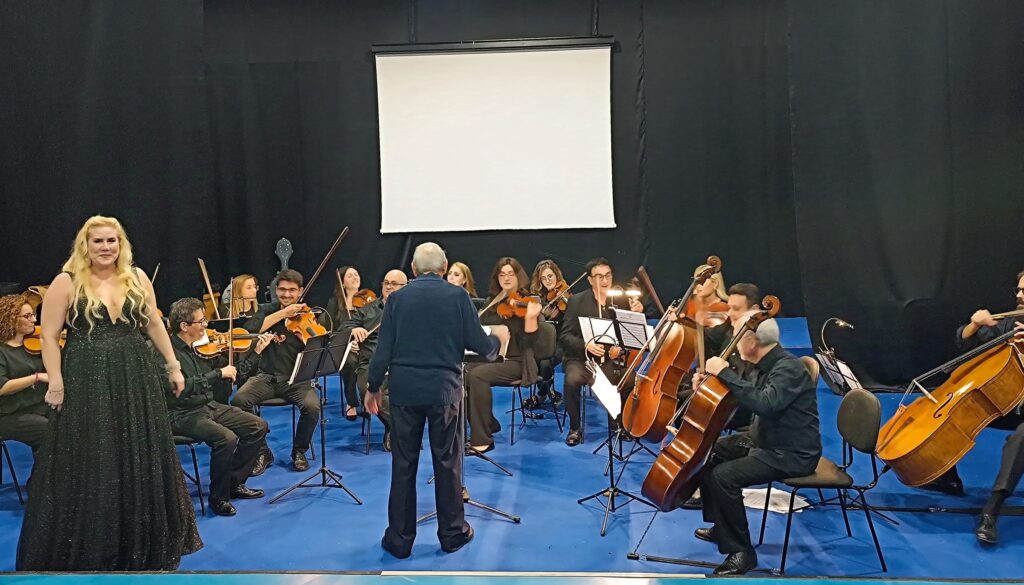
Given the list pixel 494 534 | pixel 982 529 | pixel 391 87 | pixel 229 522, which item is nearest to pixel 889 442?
pixel 982 529

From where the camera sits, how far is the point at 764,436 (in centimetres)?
383

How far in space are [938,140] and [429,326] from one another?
5132 millimetres

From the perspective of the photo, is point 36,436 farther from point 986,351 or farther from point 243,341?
point 986,351

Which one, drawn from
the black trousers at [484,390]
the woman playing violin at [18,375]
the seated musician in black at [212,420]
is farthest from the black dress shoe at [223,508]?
the black trousers at [484,390]

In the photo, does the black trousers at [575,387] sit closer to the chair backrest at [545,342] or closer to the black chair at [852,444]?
the chair backrest at [545,342]

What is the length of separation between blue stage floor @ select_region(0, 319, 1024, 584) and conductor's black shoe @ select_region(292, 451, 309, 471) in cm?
7

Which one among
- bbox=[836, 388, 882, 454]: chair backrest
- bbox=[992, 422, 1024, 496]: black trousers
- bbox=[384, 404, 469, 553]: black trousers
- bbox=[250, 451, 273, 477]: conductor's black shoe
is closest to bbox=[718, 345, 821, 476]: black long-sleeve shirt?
bbox=[836, 388, 882, 454]: chair backrest

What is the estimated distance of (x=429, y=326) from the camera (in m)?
3.91

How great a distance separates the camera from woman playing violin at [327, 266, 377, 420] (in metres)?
6.93

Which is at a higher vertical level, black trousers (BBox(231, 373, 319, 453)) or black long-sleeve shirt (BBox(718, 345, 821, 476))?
black long-sleeve shirt (BBox(718, 345, 821, 476))

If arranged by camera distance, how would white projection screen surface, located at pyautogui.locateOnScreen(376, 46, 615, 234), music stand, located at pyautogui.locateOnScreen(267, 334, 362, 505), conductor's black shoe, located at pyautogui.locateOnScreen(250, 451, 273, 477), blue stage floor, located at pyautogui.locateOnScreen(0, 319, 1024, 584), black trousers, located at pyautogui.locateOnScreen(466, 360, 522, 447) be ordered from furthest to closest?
white projection screen surface, located at pyautogui.locateOnScreen(376, 46, 615, 234) < black trousers, located at pyautogui.locateOnScreen(466, 360, 522, 447) < conductor's black shoe, located at pyautogui.locateOnScreen(250, 451, 273, 477) < music stand, located at pyautogui.locateOnScreen(267, 334, 362, 505) < blue stage floor, located at pyautogui.locateOnScreen(0, 319, 1024, 584)

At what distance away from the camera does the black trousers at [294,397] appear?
217 inches

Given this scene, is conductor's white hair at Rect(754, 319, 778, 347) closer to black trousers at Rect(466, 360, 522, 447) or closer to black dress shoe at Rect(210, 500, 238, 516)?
black trousers at Rect(466, 360, 522, 447)

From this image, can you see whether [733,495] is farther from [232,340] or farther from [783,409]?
[232,340]
